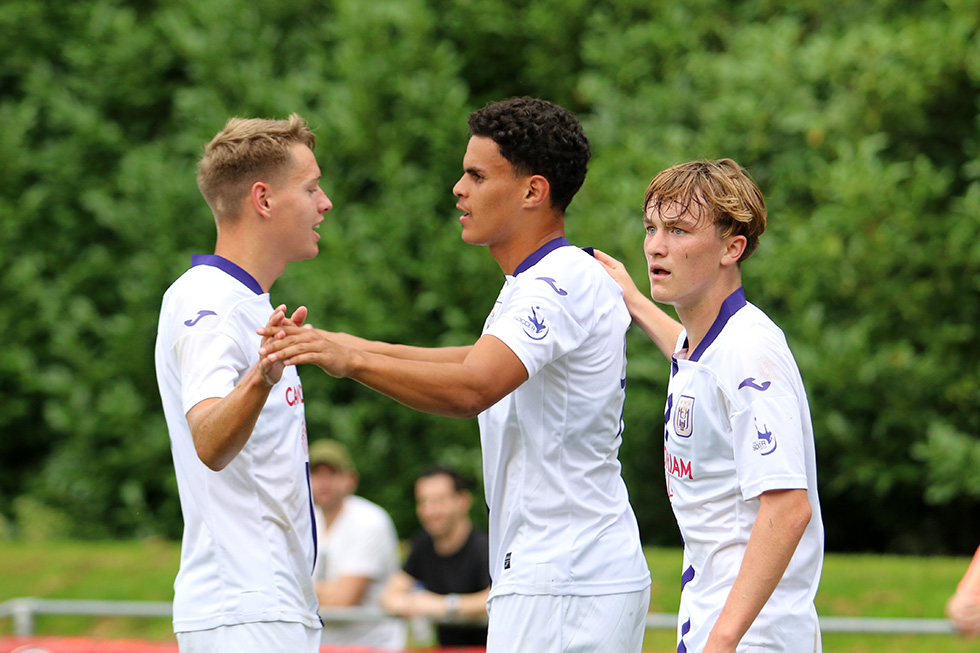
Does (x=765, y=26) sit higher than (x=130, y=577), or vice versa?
(x=765, y=26)

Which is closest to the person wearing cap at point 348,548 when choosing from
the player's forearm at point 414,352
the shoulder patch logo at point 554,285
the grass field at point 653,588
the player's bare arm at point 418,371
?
the grass field at point 653,588

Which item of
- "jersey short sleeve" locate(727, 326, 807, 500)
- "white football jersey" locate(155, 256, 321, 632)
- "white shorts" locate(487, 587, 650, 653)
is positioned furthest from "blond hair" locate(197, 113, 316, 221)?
"jersey short sleeve" locate(727, 326, 807, 500)

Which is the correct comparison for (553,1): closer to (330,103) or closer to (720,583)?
(330,103)

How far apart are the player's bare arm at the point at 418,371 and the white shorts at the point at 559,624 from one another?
0.63m

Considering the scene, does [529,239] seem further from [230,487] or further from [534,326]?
[230,487]

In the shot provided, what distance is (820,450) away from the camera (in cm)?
931

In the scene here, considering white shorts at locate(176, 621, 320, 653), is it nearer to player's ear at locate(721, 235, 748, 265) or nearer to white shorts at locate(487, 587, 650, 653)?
white shorts at locate(487, 587, 650, 653)

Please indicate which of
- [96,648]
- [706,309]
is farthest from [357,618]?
[706,309]

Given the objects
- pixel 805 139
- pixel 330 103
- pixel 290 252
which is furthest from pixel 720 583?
pixel 330 103

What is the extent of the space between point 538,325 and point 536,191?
533 millimetres

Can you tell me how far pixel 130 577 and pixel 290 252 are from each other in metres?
6.55

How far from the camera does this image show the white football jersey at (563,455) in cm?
320

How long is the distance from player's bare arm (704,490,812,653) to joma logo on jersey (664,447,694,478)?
1.05 feet

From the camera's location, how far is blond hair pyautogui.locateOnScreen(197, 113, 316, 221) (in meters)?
3.57
